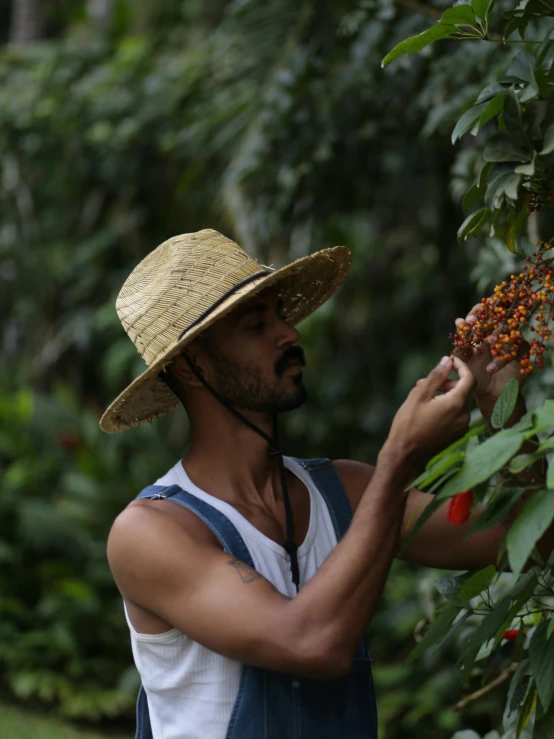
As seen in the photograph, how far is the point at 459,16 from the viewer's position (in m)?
1.59

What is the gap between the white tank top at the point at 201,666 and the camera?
1.77m

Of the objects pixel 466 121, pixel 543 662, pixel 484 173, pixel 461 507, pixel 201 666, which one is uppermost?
pixel 466 121

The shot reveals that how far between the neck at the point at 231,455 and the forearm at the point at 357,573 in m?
0.38

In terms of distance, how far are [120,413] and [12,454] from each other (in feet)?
15.5

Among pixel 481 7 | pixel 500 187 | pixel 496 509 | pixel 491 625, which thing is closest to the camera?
pixel 496 509

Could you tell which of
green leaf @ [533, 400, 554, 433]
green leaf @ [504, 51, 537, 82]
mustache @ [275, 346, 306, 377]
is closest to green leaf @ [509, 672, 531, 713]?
green leaf @ [533, 400, 554, 433]

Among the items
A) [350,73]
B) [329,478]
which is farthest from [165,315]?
[350,73]

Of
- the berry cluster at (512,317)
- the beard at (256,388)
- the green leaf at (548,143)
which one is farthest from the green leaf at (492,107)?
the beard at (256,388)

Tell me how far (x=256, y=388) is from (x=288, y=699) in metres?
0.56

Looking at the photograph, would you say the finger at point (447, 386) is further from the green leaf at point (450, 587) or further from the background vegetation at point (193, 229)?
the background vegetation at point (193, 229)

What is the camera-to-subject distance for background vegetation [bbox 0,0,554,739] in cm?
378

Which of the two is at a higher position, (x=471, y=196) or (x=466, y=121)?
(x=466, y=121)

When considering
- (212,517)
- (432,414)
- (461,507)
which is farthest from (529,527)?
(212,517)

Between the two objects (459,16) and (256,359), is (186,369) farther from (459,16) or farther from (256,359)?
(459,16)
